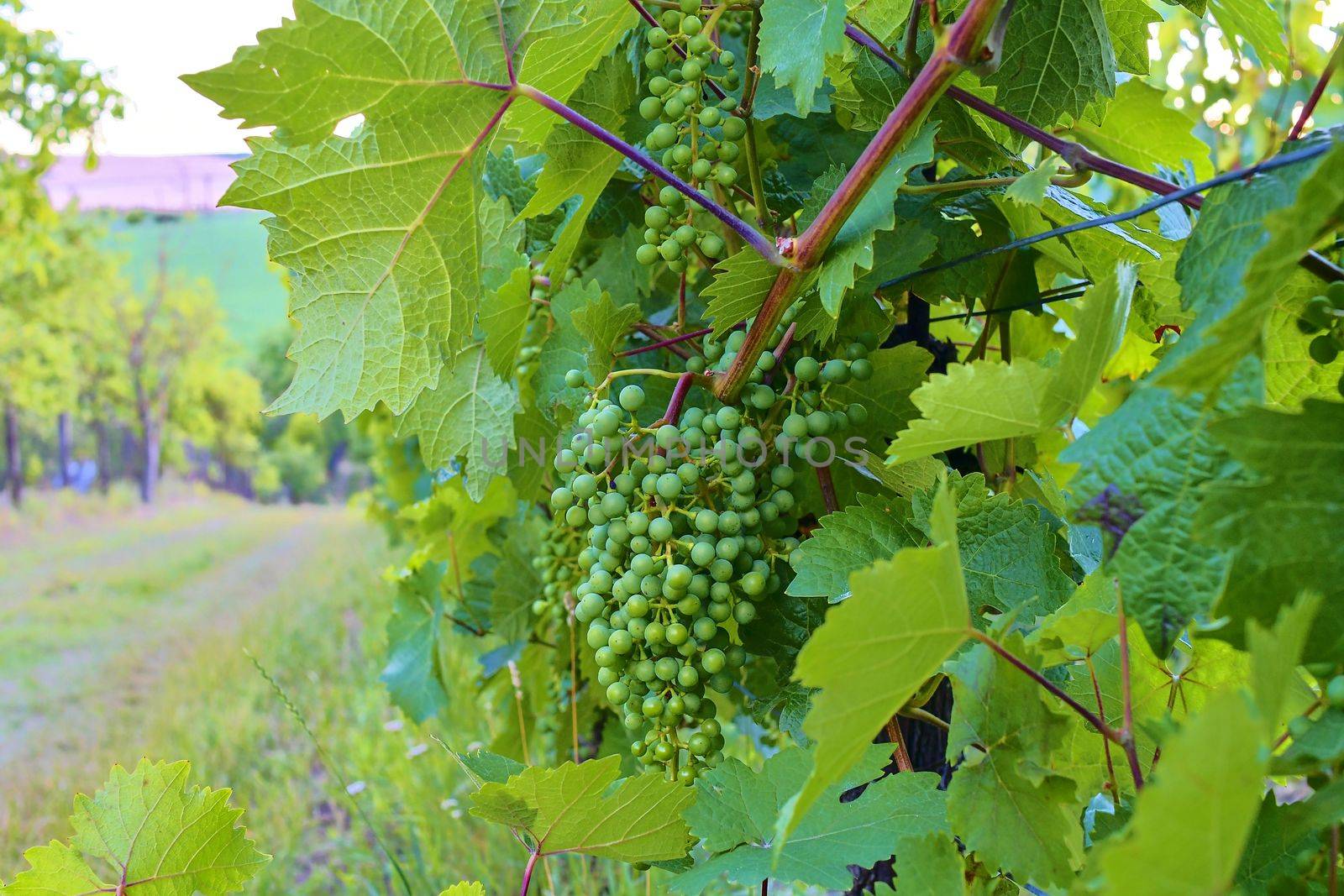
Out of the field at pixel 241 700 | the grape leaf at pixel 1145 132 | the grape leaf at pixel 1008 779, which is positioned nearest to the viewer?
the grape leaf at pixel 1008 779

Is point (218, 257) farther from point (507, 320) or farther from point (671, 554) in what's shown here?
point (671, 554)

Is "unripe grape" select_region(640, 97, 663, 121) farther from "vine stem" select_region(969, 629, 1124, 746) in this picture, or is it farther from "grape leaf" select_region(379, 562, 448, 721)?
"grape leaf" select_region(379, 562, 448, 721)

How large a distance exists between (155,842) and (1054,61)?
97 centimetres

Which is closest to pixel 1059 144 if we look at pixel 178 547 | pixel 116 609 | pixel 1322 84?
pixel 1322 84

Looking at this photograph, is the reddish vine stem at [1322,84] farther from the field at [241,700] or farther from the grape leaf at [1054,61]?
the field at [241,700]

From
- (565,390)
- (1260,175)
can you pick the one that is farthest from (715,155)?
(1260,175)

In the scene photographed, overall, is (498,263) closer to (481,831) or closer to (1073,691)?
(1073,691)

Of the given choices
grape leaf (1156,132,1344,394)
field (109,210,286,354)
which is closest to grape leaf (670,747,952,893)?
grape leaf (1156,132,1344,394)

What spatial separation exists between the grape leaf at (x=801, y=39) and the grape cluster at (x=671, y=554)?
0.81 feet

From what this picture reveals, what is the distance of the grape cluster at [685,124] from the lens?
2.42 ft

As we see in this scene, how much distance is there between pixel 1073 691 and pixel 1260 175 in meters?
0.36

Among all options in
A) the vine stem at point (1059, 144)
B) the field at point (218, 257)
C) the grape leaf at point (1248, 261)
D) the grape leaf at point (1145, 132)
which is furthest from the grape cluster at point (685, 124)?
the field at point (218, 257)

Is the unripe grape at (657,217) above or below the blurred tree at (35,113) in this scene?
below

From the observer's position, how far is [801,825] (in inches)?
26.8
